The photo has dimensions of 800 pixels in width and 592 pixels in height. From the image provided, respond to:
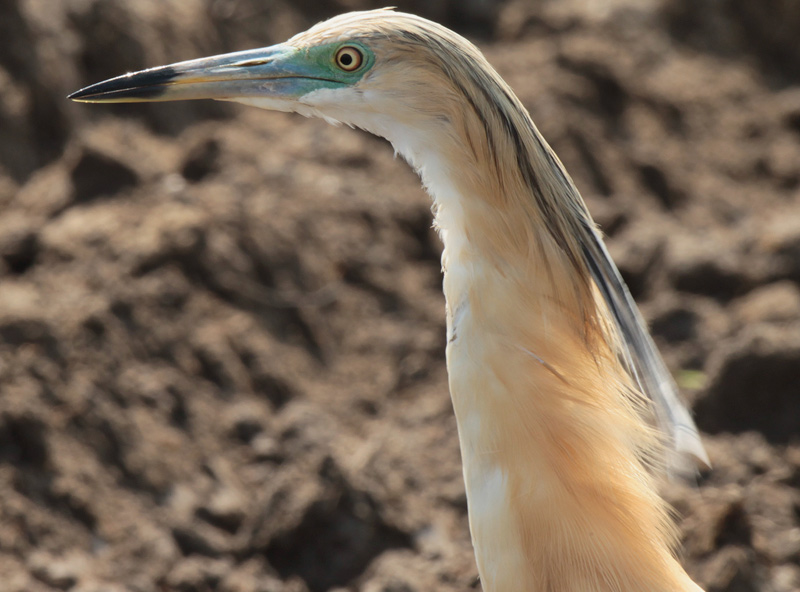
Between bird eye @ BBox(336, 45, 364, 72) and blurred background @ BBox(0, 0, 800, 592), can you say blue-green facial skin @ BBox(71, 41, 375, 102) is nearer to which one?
bird eye @ BBox(336, 45, 364, 72)

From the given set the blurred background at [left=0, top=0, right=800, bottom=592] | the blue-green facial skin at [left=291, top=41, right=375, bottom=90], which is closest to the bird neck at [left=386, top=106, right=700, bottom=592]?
the blue-green facial skin at [left=291, top=41, right=375, bottom=90]

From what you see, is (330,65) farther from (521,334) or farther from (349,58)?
(521,334)

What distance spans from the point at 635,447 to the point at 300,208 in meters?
2.68

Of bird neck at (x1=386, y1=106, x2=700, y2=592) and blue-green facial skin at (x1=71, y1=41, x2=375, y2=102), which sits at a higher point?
blue-green facial skin at (x1=71, y1=41, x2=375, y2=102)

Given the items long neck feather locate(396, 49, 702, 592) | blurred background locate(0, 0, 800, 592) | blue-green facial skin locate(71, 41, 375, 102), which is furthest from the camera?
blurred background locate(0, 0, 800, 592)

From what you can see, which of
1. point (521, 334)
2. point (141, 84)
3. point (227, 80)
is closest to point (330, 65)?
point (227, 80)

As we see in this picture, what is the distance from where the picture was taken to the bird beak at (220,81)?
2111 millimetres

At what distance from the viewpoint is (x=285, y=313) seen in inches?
159

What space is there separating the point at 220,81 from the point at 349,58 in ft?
1.08

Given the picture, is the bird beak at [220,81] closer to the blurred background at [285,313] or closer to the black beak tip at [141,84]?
the black beak tip at [141,84]

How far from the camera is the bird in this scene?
6.32 ft

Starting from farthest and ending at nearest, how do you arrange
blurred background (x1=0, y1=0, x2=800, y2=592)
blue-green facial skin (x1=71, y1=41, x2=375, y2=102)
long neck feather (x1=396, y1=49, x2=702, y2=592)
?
1. blurred background (x1=0, y1=0, x2=800, y2=592)
2. blue-green facial skin (x1=71, y1=41, x2=375, y2=102)
3. long neck feather (x1=396, y1=49, x2=702, y2=592)

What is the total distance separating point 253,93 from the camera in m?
2.14

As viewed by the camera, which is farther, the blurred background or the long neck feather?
the blurred background
